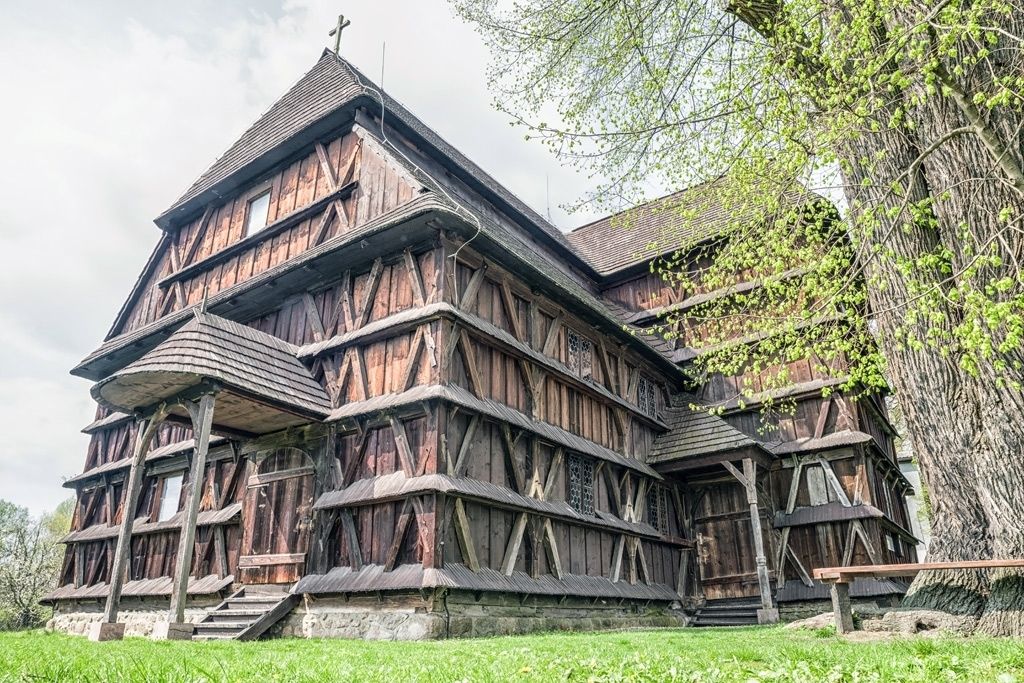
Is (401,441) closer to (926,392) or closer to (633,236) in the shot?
(926,392)

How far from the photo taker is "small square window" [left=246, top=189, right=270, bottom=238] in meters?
14.8

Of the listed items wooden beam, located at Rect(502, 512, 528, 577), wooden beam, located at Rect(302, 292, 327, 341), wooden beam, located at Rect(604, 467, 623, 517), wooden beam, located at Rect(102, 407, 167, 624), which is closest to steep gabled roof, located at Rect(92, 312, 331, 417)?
wooden beam, located at Rect(102, 407, 167, 624)

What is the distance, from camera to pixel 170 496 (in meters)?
14.2

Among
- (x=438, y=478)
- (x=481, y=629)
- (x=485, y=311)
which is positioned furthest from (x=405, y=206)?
(x=481, y=629)

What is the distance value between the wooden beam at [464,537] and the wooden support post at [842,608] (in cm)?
480

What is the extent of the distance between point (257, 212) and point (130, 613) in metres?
8.71

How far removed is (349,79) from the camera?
14344 millimetres

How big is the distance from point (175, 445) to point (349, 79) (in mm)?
8633

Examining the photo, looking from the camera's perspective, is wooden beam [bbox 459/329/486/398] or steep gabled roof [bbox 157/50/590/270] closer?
wooden beam [bbox 459/329/486/398]

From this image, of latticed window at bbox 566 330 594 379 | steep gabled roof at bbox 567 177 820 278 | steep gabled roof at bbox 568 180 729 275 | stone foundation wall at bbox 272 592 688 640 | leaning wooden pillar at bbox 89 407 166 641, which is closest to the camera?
leaning wooden pillar at bbox 89 407 166 641

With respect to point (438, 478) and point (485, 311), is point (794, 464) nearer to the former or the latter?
point (485, 311)

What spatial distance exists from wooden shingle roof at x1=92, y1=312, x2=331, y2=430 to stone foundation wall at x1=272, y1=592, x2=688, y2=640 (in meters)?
3.10

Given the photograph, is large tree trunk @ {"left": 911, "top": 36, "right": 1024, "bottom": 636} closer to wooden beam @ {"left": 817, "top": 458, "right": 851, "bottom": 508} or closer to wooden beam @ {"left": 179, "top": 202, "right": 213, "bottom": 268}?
wooden beam @ {"left": 817, "top": 458, "right": 851, "bottom": 508}

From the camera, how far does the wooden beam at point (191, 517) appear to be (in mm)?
8602
